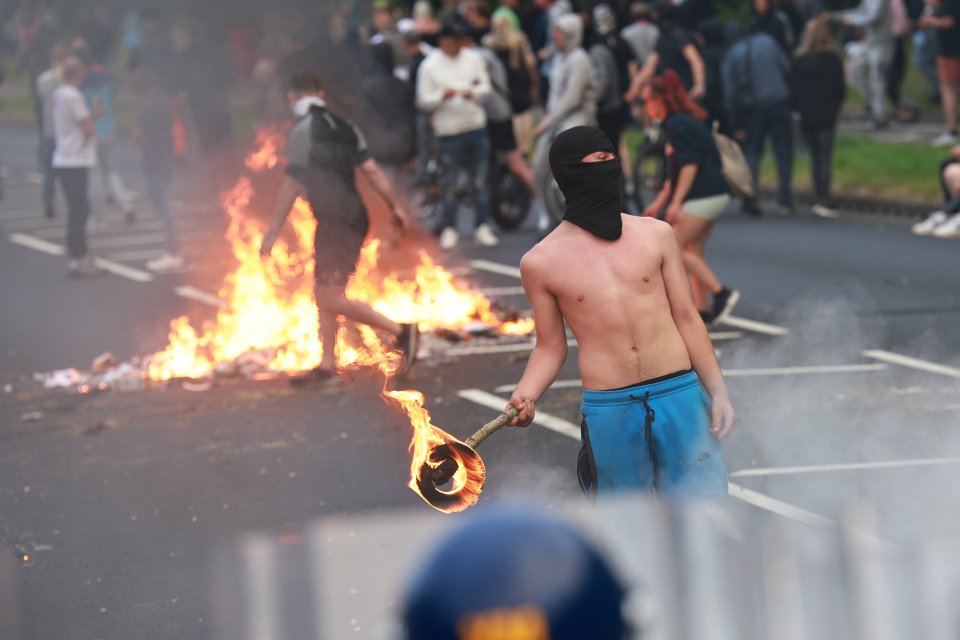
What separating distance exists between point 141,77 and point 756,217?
21.5 feet

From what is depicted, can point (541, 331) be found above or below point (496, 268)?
above

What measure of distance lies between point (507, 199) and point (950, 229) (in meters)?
4.35

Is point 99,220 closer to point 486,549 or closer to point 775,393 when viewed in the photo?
point 775,393

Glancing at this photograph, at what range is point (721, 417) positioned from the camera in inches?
199

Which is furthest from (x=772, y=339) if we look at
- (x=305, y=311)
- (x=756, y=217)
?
(x=756, y=217)

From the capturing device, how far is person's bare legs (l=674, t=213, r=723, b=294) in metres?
10.5

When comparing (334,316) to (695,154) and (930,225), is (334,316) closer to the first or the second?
(695,154)

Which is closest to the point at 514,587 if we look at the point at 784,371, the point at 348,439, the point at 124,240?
the point at 348,439

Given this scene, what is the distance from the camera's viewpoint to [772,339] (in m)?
10.3

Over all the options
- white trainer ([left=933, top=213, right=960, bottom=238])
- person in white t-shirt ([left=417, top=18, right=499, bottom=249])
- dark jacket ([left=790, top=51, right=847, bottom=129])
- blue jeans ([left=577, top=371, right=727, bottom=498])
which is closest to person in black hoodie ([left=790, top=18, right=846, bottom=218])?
dark jacket ([left=790, top=51, right=847, bottom=129])

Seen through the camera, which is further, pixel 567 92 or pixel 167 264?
pixel 167 264

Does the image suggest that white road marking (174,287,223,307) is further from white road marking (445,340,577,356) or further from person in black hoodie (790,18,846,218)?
person in black hoodie (790,18,846,218)

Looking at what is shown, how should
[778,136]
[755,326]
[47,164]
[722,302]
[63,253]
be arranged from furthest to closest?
[47,164], [63,253], [778,136], [755,326], [722,302]

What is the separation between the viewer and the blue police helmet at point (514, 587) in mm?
1460
